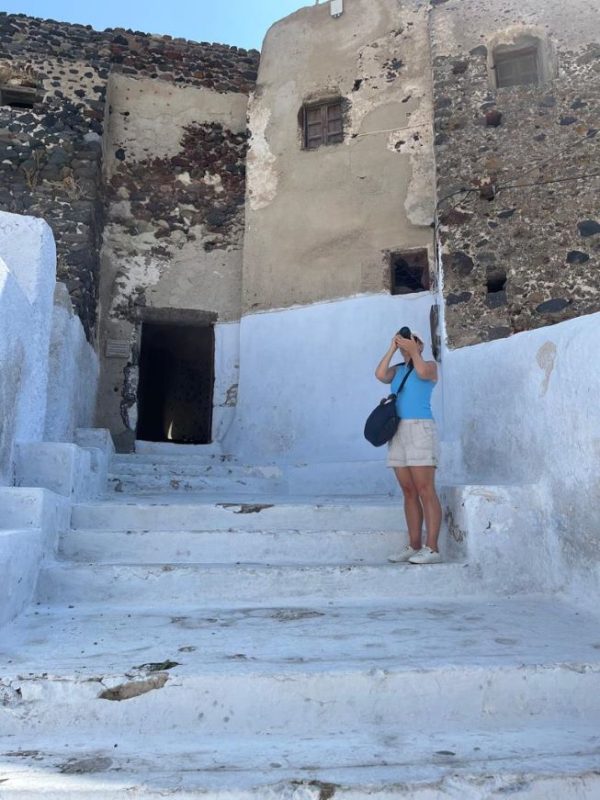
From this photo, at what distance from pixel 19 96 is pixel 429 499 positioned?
7.60 meters

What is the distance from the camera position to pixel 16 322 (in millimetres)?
3355

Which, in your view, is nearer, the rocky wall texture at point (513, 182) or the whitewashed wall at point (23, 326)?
the whitewashed wall at point (23, 326)

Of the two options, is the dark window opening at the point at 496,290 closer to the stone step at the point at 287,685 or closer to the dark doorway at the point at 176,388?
the stone step at the point at 287,685

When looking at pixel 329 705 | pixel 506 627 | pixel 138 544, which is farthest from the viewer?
pixel 138 544

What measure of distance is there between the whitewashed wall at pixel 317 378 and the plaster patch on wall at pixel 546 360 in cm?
327

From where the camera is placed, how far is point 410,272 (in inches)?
A: 294

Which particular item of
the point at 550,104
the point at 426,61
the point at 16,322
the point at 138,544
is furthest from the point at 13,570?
the point at 426,61

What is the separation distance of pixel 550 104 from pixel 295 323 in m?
3.28

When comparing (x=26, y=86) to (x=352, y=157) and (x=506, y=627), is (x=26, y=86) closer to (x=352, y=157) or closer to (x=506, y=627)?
(x=352, y=157)

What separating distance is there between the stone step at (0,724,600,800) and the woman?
56.3 inches

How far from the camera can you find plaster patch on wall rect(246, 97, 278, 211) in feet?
26.6

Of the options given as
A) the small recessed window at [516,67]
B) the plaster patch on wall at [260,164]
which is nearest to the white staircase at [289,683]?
the small recessed window at [516,67]

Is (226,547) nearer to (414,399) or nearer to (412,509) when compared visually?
(412,509)

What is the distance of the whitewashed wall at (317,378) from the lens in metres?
6.98
